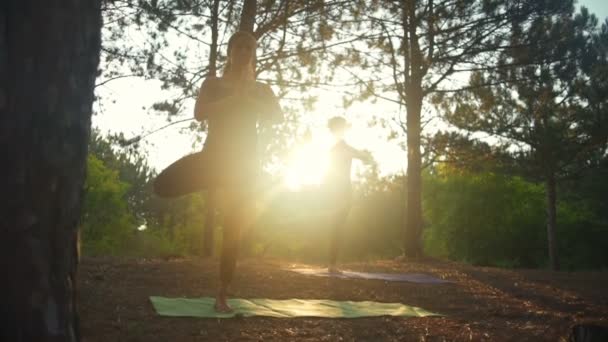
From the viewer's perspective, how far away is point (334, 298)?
5.52m

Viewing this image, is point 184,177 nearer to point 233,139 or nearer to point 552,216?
point 233,139

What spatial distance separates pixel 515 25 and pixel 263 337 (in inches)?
420

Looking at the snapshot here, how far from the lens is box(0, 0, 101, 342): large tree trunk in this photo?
2172 millimetres

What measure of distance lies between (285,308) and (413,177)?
8.40 meters

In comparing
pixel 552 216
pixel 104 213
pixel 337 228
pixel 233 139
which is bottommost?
pixel 337 228

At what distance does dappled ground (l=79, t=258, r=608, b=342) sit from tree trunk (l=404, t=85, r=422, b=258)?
4.29 metres

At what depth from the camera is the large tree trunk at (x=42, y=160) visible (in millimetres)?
2172

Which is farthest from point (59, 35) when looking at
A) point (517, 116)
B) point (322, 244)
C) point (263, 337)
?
point (322, 244)

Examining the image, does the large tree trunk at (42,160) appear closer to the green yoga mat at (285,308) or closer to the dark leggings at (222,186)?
the dark leggings at (222,186)

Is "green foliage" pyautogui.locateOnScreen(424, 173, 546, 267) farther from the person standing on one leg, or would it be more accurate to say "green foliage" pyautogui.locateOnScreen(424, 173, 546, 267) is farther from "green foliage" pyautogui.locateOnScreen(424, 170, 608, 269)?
the person standing on one leg

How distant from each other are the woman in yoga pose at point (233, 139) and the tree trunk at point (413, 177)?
880 centimetres

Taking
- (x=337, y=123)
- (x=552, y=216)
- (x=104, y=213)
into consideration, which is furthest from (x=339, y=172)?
(x=104, y=213)

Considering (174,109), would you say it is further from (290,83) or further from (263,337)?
(263,337)

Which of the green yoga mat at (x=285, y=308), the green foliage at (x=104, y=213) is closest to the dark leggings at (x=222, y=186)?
the green yoga mat at (x=285, y=308)
